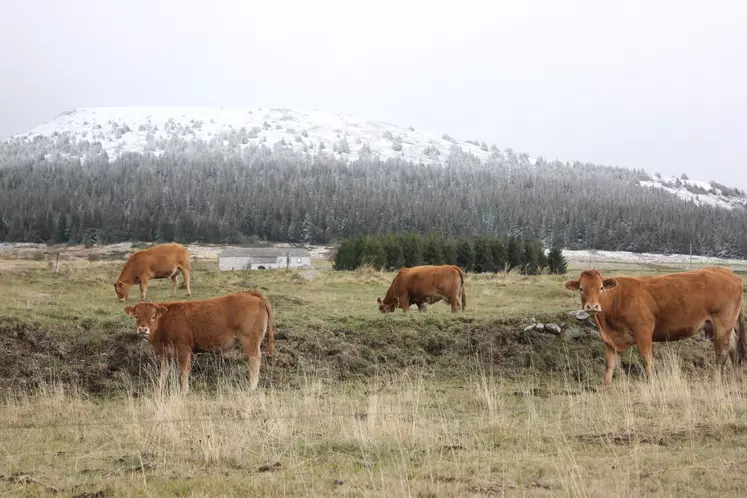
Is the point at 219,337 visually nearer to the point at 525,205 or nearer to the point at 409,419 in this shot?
the point at 409,419

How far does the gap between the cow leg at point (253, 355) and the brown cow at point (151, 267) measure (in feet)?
38.2

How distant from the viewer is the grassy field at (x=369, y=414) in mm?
6731

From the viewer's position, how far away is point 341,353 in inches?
573

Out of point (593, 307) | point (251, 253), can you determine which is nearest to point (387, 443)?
point (593, 307)

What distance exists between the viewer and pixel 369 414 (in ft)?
30.1

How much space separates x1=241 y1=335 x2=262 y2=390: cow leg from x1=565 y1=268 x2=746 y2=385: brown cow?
232 inches

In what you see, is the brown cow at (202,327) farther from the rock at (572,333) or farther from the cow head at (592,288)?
the rock at (572,333)

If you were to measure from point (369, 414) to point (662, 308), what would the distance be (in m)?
6.68

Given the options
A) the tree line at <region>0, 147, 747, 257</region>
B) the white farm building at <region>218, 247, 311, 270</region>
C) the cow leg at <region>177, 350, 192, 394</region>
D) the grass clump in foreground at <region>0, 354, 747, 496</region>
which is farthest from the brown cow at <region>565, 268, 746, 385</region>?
the tree line at <region>0, 147, 747, 257</region>

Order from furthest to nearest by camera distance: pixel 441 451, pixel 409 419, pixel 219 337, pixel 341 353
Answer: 1. pixel 341 353
2. pixel 219 337
3. pixel 409 419
4. pixel 441 451

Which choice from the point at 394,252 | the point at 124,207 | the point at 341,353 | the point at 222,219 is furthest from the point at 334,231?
the point at 341,353

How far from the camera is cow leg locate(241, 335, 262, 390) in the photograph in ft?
41.6

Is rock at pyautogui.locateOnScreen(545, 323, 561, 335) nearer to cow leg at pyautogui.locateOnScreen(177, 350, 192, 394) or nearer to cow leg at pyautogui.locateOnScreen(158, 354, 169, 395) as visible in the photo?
cow leg at pyautogui.locateOnScreen(177, 350, 192, 394)

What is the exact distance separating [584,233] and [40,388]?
469 ft
